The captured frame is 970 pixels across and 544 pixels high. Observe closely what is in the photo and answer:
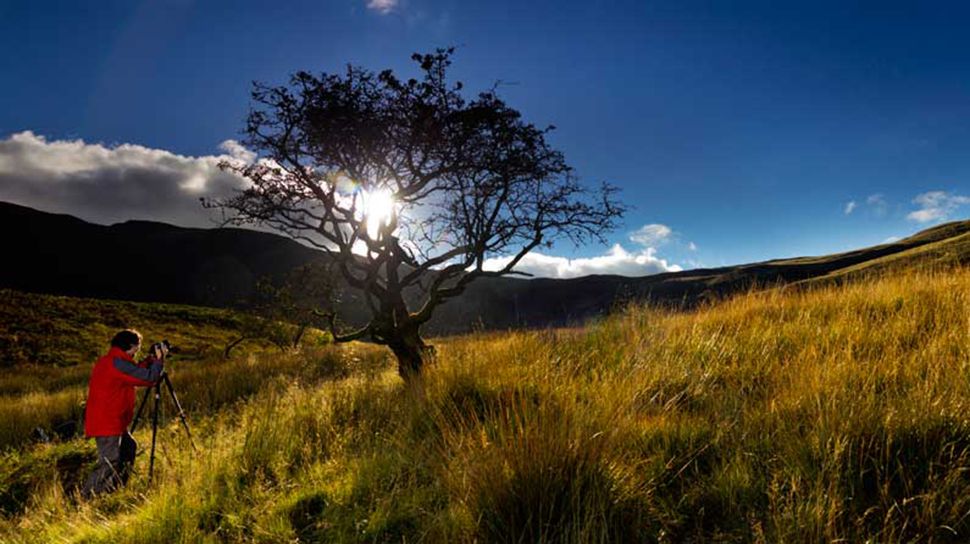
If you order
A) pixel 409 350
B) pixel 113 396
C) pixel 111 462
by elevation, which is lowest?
pixel 111 462

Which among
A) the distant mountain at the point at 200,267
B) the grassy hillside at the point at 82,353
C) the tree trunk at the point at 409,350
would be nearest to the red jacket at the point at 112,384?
the tree trunk at the point at 409,350

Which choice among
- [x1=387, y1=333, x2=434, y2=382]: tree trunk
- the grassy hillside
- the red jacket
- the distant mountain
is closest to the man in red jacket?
A: the red jacket

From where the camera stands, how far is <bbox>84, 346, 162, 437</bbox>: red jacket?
666 centimetres

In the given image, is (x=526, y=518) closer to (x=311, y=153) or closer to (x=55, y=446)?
(x=311, y=153)

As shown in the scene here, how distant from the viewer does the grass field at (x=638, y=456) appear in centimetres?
242

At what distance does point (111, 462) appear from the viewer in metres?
6.72

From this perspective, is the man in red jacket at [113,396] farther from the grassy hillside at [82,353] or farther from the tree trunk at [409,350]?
the grassy hillside at [82,353]

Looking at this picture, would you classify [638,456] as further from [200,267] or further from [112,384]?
[200,267]

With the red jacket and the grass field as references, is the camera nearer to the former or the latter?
the red jacket

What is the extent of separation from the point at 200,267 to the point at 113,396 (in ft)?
510

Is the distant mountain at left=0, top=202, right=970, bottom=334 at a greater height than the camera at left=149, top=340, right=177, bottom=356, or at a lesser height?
greater

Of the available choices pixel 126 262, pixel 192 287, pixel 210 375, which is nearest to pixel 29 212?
pixel 126 262

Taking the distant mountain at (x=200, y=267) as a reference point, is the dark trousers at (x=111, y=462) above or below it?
below

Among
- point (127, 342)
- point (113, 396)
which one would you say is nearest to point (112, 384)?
point (113, 396)
